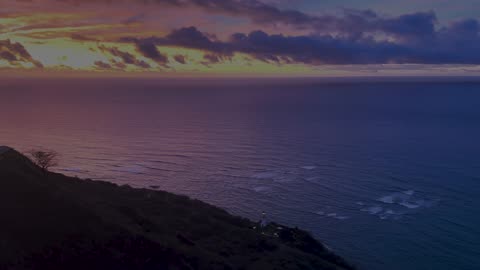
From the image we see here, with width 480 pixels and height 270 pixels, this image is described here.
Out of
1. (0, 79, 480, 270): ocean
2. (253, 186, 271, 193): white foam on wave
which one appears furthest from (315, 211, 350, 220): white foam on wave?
(253, 186, 271, 193): white foam on wave

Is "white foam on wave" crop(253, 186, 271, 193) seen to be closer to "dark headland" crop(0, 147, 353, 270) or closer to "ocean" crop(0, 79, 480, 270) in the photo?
"ocean" crop(0, 79, 480, 270)

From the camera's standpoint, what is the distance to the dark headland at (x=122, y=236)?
1914 inches

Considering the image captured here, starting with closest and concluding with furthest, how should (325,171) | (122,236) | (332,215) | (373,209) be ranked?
(122,236), (332,215), (373,209), (325,171)

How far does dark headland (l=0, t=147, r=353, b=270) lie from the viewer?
48.6m

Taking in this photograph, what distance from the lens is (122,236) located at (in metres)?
54.0

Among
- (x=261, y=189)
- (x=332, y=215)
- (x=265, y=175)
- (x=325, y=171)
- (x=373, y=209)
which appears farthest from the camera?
(x=325, y=171)

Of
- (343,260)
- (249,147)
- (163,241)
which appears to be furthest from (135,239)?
(249,147)

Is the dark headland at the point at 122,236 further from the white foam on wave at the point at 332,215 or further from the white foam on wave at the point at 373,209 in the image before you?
the white foam on wave at the point at 373,209

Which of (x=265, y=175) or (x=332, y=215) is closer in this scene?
(x=332, y=215)

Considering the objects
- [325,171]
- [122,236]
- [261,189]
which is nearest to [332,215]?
[261,189]

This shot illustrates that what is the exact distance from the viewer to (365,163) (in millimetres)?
110188

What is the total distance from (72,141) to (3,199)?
91.3 metres

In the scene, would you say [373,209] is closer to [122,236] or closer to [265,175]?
[265,175]

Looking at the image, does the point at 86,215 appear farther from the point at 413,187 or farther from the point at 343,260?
the point at 413,187
